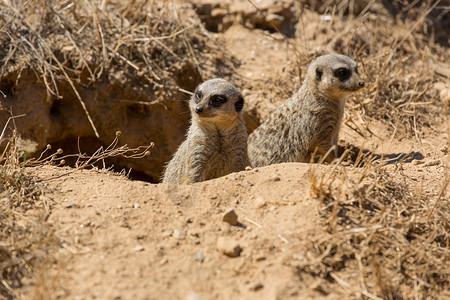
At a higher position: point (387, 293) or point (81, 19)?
point (81, 19)

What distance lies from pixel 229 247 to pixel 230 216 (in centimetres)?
27

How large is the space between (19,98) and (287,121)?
3.06 m

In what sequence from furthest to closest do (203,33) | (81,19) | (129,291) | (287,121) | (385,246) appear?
→ (203,33)
(81,19)
(287,121)
(385,246)
(129,291)

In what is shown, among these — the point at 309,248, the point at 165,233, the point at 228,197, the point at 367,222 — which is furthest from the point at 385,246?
the point at 165,233

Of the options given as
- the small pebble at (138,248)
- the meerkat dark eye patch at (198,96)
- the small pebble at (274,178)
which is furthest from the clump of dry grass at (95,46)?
the small pebble at (138,248)

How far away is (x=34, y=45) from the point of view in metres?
5.24

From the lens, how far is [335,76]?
4.68 m

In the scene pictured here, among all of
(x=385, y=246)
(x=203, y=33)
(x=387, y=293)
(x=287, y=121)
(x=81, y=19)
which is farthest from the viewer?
(x=203, y=33)

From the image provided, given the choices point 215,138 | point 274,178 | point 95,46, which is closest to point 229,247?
point 274,178

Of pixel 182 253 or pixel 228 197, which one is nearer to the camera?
pixel 182 253

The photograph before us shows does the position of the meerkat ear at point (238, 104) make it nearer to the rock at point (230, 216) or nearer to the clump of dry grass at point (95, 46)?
the clump of dry grass at point (95, 46)

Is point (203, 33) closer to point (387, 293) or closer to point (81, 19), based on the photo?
point (81, 19)

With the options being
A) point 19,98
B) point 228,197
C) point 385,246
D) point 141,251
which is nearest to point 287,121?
point 228,197

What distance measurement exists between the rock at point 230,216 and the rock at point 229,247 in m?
0.18
